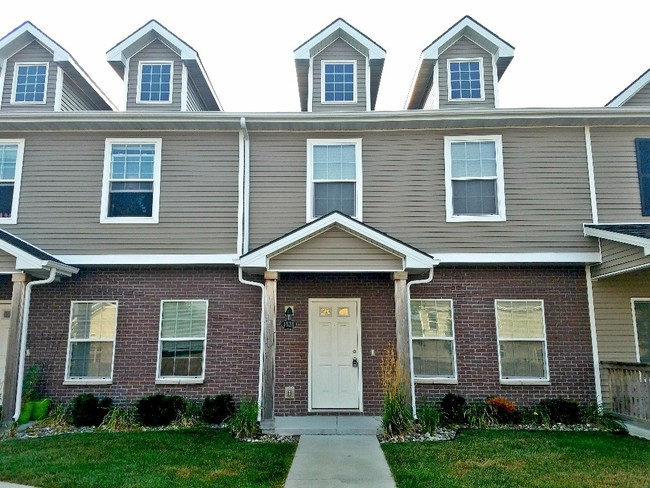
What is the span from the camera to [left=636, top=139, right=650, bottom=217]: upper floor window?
10.3 m

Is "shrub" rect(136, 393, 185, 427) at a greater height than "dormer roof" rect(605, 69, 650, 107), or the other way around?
"dormer roof" rect(605, 69, 650, 107)

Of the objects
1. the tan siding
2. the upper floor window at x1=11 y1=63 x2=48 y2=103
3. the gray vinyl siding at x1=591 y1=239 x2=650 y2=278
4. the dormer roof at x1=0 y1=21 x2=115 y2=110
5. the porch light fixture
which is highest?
the dormer roof at x1=0 y1=21 x2=115 y2=110

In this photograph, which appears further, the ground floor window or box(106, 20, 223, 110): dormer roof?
box(106, 20, 223, 110): dormer roof

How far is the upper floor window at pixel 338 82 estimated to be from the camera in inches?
446

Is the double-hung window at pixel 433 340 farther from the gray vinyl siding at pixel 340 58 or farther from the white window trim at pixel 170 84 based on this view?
the white window trim at pixel 170 84

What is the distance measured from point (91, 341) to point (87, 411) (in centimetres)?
151

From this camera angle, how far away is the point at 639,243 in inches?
331

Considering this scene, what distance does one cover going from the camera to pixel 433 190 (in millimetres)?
10469

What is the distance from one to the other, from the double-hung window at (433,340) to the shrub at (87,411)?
594 centimetres

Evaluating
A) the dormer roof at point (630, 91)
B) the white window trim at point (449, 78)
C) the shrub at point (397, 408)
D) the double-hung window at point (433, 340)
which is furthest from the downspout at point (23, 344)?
the dormer roof at point (630, 91)

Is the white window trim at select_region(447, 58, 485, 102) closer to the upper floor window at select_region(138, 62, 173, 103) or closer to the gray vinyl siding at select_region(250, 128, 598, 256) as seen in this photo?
the gray vinyl siding at select_region(250, 128, 598, 256)

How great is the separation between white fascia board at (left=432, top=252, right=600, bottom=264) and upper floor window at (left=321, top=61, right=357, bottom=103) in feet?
13.5

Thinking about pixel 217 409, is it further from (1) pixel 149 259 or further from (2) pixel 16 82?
(2) pixel 16 82

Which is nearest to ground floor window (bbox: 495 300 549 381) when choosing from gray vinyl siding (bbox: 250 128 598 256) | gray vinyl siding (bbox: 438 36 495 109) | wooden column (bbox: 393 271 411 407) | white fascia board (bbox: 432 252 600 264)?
white fascia board (bbox: 432 252 600 264)
